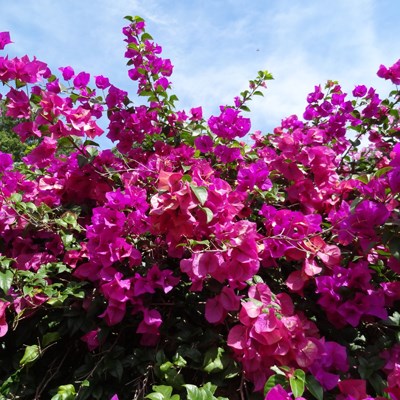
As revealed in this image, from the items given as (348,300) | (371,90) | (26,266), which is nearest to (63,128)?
(26,266)

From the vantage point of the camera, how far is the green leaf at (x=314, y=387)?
40.6 inches

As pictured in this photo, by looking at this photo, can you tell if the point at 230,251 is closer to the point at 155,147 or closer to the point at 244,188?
the point at 244,188

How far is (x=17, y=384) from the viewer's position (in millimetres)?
1417

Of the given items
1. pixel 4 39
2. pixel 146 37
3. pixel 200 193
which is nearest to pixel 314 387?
pixel 200 193

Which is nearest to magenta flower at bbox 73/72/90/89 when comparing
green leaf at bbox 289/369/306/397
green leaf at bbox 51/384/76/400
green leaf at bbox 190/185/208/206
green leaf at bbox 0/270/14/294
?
green leaf at bbox 0/270/14/294

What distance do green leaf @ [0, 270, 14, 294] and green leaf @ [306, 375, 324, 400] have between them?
0.91 m

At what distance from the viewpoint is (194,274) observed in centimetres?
123

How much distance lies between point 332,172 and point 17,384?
4.47ft

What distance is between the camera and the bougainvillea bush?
120cm

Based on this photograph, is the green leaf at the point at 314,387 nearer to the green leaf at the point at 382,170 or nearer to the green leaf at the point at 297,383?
the green leaf at the point at 297,383

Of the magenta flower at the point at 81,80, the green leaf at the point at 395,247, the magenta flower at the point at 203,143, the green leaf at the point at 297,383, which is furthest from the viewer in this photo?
the magenta flower at the point at 81,80

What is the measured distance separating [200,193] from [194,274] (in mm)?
237

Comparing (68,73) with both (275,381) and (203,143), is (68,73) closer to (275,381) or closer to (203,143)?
(203,143)

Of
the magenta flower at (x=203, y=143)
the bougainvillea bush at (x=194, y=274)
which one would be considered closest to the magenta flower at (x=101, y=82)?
the bougainvillea bush at (x=194, y=274)
